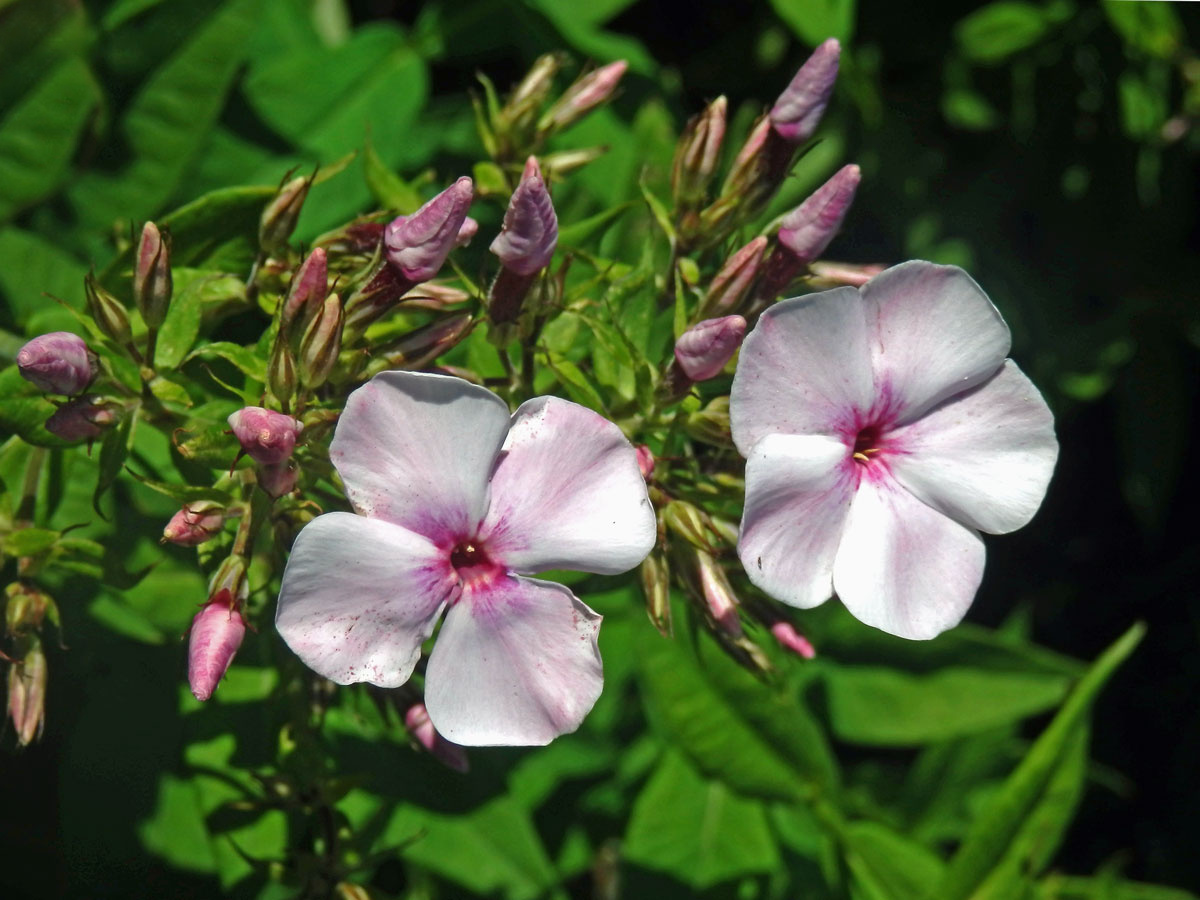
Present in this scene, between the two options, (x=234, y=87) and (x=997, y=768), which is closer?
(x=234, y=87)

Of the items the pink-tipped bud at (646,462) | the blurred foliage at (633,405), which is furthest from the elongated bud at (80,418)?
the pink-tipped bud at (646,462)

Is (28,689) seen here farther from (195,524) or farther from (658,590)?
(658,590)

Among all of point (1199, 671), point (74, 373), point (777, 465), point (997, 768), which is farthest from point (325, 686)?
point (1199, 671)

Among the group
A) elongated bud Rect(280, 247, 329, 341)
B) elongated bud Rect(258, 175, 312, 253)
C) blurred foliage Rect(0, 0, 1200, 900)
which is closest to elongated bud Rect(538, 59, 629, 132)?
blurred foliage Rect(0, 0, 1200, 900)

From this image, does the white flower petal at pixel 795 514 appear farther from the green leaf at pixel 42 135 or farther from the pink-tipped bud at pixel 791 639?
the green leaf at pixel 42 135

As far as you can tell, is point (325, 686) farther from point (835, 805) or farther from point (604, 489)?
point (835, 805)

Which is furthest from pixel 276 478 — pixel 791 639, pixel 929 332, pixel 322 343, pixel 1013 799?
pixel 1013 799

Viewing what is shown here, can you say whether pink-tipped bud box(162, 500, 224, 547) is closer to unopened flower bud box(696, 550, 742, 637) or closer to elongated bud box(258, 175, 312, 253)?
elongated bud box(258, 175, 312, 253)
